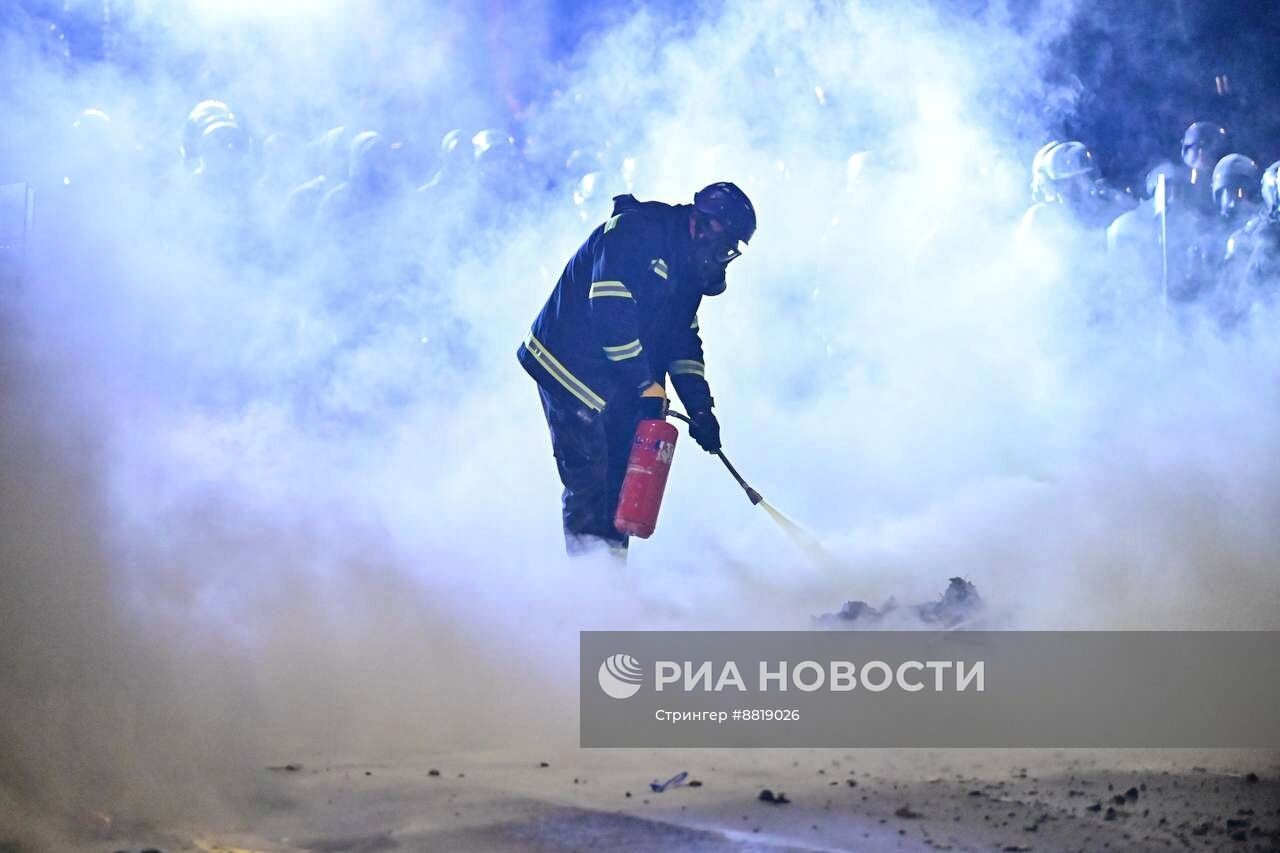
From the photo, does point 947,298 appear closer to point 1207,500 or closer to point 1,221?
point 1207,500

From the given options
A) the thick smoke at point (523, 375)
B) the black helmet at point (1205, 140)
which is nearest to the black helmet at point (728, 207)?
the thick smoke at point (523, 375)

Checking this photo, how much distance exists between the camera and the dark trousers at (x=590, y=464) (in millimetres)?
4684

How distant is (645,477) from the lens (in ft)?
15.1

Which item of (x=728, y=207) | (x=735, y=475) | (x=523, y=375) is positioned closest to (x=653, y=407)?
(x=735, y=475)

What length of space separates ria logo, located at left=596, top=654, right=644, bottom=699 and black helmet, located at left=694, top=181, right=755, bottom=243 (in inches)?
54.6

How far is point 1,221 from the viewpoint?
4.78 meters

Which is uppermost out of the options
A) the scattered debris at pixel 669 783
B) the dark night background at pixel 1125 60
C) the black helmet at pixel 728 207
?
the dark night background at pixel 1125 60

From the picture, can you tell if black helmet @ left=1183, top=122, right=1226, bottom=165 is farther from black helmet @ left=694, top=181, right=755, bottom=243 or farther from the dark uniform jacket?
the dark uniform jacket

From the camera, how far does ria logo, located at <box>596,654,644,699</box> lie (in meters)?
4.48

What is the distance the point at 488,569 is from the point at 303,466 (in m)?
0.69

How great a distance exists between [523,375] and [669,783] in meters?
1.46

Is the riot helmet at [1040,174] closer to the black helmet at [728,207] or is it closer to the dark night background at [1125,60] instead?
the dark night background at [1125,60]

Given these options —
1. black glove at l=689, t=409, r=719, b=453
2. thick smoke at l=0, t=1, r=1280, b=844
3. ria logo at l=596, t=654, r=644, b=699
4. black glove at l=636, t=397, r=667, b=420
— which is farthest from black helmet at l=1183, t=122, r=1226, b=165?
ria logo at l=596, t=654, r=644, b=699

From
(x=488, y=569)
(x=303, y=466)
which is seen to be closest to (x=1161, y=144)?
(x=488, y=569)
